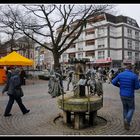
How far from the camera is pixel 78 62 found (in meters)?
7.51

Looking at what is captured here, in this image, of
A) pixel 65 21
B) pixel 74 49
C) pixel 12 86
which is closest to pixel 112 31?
pixel 74 49

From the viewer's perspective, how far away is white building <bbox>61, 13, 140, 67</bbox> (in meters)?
55.9

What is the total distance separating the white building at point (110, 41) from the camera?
5591 cm

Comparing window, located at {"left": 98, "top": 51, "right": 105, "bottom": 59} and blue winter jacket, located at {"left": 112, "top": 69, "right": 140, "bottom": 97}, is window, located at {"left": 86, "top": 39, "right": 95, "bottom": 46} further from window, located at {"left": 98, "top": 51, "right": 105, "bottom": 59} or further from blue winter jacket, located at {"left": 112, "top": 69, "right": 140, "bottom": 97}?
blue winter jacket, located at {"left": 112, "top": 69, "right": 140, "bottom": 97}

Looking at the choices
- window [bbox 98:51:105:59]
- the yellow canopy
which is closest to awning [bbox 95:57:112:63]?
window [bbox 98:51:105:59]

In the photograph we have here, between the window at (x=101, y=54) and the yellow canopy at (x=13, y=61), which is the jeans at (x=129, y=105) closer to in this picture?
the yellow canopy at (x=13, y=61)

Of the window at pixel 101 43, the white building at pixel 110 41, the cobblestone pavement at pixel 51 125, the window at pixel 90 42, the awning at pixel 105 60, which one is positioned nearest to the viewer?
the cobblestone pavement at pixel 51 125

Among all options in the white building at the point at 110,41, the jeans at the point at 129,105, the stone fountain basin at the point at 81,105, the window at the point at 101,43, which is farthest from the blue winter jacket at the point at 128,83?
the window at the point at 101,43

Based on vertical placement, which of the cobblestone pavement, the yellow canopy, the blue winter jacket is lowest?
the cobblestone pavement

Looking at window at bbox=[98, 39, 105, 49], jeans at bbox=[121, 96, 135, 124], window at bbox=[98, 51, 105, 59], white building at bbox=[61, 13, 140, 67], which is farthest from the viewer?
window at bbox=[98, 39, 105, 49]

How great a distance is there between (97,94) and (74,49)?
2284 inches

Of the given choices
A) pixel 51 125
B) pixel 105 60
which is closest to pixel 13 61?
pixel 51 125

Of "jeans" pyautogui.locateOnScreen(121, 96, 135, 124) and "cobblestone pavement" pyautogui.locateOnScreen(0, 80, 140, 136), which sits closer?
"cobblestone pavement" pyautogui.locateOnScreen(0, 80, 140, 136)

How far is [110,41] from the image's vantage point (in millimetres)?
56469
